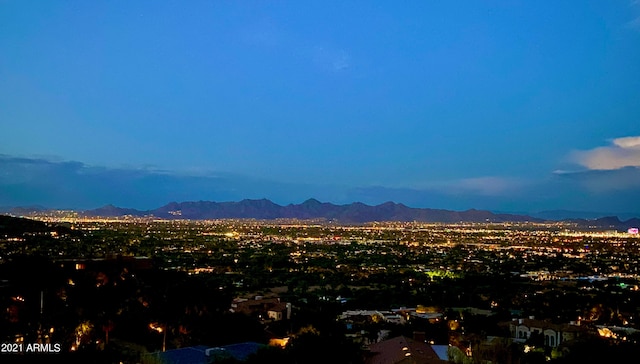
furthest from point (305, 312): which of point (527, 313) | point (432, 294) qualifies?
point (432, 294)

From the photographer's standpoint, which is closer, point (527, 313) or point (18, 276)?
point (18, 276)

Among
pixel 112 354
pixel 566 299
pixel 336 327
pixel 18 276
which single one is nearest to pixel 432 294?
pixel 566 299

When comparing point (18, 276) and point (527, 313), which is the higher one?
point (18, 276)

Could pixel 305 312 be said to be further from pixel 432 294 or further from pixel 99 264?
pixel 432 294

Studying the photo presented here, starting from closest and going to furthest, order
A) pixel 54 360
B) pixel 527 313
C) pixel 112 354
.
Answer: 1. pixel 54 360
2. pixel 112 354
3. pixel 527 313

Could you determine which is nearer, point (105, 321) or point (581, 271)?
point (105, 321)

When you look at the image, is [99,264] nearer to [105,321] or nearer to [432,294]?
[105,321]

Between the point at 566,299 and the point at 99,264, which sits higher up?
the point at 99,264

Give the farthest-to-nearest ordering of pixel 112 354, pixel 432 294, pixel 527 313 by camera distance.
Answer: pixel 432 294
pixel 527 313
pixel 112 354

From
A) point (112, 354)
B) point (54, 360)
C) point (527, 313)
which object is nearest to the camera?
point (54, 360)
